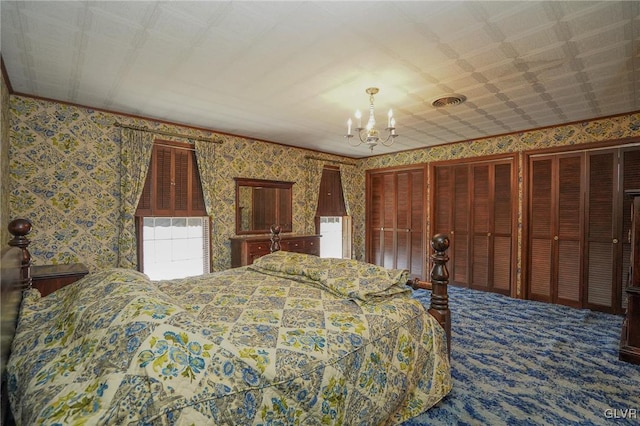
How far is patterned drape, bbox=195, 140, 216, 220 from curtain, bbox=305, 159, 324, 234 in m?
1.89

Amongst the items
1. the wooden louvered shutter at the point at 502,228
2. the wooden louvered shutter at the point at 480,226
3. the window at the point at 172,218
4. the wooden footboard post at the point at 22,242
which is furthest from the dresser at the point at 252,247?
the wooden louvered shutter at the point at 502,228

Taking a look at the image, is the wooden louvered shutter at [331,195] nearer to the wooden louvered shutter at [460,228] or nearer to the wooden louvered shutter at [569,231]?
the wooden louvered shutter at [460,228]

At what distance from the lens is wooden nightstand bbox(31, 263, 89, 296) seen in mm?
2873

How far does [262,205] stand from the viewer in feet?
16.9

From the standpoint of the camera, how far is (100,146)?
11.9 ft

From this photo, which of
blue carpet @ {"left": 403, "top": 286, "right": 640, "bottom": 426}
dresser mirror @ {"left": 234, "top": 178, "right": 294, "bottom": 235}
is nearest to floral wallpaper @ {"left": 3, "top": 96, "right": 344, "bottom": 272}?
dresser mirror @ {"left": 234, "top": 178, "right": 294, "bottom": 235}

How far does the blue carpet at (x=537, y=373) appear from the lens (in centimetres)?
190

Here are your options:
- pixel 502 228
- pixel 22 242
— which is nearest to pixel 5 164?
pixel 22 242

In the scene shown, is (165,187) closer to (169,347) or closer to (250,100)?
(250,100)

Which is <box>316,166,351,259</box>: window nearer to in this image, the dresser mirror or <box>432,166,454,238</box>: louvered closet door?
the dresser mirror

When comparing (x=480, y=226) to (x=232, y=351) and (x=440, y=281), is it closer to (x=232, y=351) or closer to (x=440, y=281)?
(x=440, y=281)

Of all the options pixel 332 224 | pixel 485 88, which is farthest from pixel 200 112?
pixel 332 224

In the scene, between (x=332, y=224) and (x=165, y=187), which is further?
(x=332, y=224)

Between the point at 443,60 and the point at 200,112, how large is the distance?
2.81 m
